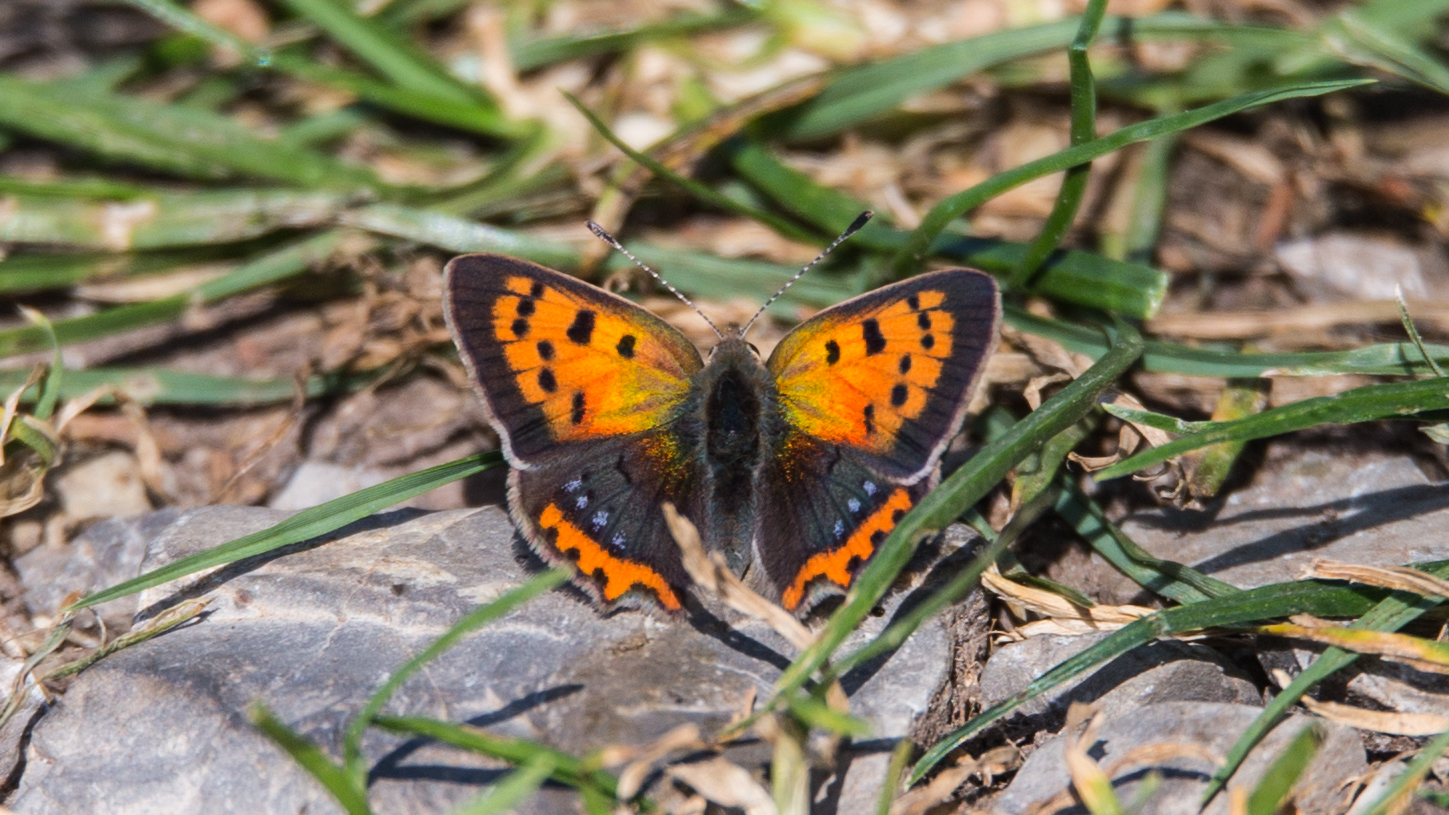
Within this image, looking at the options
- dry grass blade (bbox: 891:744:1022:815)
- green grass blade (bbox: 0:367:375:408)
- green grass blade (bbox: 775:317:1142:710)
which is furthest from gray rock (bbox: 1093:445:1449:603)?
green grass blade (bbox: 0:367:375:408)

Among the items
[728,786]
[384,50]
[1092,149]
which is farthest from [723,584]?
[384,50]

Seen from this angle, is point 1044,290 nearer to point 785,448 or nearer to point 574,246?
point 785,448

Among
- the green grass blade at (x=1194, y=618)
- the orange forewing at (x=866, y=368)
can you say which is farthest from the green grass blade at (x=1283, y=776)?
the orange forewing at (x=866, y=368)

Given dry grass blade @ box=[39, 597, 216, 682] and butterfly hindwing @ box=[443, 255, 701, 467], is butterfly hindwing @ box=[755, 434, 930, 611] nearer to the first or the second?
butterfly hindwing @ box=[443, 255, 701, 467]

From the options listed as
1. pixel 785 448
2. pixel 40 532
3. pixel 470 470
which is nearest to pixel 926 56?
pixel 785 448

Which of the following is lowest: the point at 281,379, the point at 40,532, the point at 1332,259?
the point at 40,532

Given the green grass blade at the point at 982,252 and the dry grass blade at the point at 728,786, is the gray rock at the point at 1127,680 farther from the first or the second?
the green grass blade at the point at 982,252
